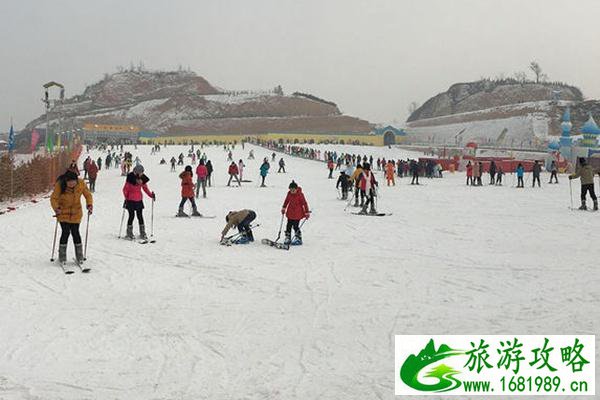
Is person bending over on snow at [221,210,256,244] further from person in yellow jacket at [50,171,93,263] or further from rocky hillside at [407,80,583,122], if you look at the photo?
rocky hillside at [407,80,583,122]

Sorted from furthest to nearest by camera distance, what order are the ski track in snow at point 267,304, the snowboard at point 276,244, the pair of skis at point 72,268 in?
the snowboard at point 276,244 → the pair of skis at point 72,268 → the ski track in snow at point 267,304

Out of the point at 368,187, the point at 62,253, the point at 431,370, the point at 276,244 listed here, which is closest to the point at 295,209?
the point at 276,244

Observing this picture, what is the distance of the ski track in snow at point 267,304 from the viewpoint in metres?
4.17

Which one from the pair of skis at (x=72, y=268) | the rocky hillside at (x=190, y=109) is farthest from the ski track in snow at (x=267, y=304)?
the rocky hillside at (x=190, y=109)

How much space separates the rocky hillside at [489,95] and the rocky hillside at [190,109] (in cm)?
2149

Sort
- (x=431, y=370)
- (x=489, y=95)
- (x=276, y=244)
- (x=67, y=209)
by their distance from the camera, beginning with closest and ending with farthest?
(x=431, y=370), (x=67, y=209), (x=276, y=244), (x=489, y=95)

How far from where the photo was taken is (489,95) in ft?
380

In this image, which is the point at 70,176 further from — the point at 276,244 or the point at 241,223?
the point at 276,244

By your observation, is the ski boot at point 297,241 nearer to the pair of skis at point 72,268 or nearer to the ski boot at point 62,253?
the pair of skis at point 72,268

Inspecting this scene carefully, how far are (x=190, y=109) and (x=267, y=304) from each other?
14032cm

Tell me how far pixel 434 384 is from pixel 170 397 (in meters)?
1.73

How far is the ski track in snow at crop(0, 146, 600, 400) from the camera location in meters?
4.17

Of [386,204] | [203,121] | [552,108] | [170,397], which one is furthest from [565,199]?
[203,121]

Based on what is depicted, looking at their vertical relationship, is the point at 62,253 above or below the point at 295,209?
below
